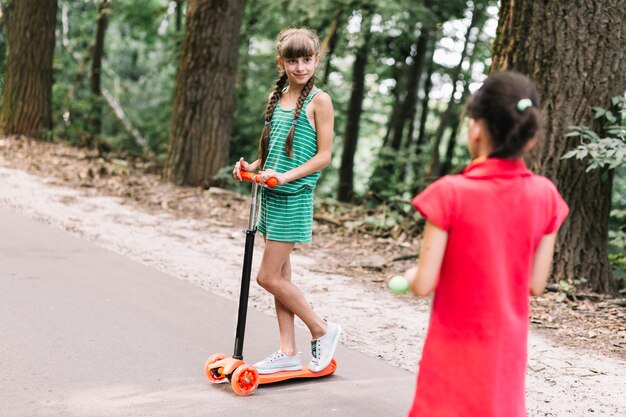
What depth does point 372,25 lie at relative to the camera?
16.0 meters

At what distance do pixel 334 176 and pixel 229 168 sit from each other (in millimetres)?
14969

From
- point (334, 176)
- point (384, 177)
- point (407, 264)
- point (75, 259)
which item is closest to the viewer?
point (75, 259)

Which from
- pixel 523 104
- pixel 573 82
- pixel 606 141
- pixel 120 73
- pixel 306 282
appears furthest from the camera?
pixel 120 73

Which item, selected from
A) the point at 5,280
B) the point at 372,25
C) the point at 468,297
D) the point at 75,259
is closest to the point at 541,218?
the point at 468,297

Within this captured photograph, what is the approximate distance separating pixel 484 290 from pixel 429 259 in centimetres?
24

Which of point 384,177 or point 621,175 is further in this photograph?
point 384,177

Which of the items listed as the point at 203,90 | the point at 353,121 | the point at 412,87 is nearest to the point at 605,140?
the point at 203,90

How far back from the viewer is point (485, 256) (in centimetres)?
269

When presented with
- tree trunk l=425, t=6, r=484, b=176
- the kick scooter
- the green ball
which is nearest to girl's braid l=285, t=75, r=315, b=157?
the kick scooter

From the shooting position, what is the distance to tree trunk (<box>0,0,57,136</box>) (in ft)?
54.0

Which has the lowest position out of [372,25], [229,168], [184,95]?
[229,168]

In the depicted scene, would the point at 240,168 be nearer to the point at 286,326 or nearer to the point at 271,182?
the point at 271,182

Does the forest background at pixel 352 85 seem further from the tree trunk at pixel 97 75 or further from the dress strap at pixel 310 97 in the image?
the dress strap at pixel 310 97

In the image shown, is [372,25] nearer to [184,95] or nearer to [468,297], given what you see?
[184,95]
